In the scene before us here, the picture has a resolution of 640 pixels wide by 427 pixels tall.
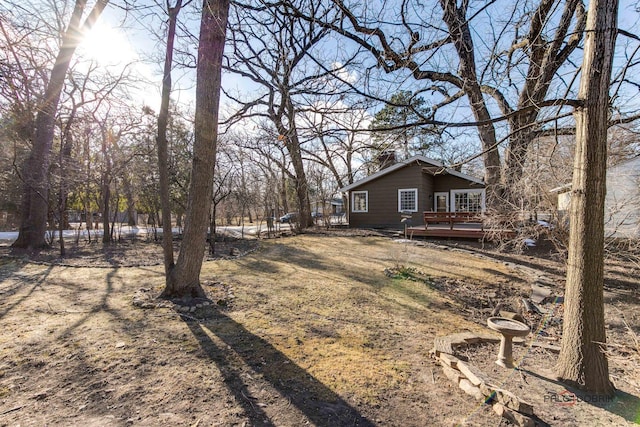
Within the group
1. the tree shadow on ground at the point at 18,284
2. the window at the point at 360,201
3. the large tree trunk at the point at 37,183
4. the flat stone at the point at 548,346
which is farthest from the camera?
the window at the point at 360,201

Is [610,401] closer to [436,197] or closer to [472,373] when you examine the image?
[472,373]

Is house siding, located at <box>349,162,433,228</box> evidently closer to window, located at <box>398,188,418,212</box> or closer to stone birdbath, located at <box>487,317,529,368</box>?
window, located at <box>398,188,418,212</box>

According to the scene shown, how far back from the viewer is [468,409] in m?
2.15

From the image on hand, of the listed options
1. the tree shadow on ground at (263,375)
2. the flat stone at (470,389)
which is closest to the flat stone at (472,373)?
the flat stone at (470,389)

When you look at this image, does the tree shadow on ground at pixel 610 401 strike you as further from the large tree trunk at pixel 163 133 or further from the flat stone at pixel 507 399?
the large tree trunk at pixel 163 133

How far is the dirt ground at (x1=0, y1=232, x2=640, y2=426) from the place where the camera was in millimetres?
2098

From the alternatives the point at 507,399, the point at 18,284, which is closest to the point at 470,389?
the point at 507,399

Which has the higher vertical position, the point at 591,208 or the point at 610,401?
the point at 591,208

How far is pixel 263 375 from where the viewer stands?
101 inches

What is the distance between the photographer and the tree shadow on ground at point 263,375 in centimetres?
208

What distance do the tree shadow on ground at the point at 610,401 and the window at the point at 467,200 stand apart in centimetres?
1316

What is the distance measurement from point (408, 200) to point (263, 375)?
44.7 ft

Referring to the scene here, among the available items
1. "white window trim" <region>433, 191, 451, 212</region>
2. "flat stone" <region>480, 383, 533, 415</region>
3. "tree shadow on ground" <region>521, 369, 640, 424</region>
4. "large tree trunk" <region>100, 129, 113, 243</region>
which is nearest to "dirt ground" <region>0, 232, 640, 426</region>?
"tree shadow on ground" <region>521, 369, 640, 424</region>

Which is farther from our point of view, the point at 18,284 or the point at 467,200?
the point at 467,200
